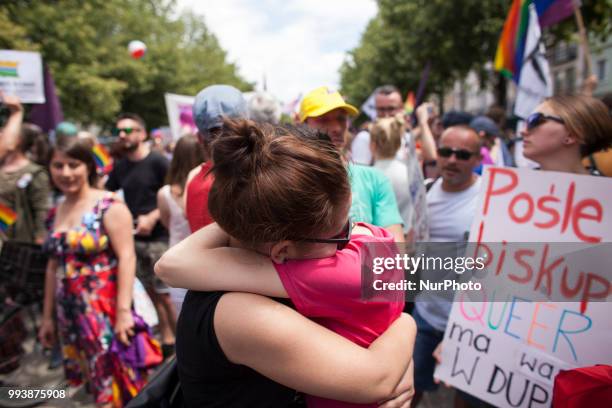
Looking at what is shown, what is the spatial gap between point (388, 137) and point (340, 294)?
206cm

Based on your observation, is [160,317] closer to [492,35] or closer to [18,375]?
[18,375]

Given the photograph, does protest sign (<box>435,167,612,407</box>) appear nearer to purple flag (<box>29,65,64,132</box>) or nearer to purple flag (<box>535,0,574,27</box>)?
purple flag (<box>535,0,574,27</box>)

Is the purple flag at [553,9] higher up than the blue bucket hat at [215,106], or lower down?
higher up

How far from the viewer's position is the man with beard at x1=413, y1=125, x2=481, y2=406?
89.2 inches

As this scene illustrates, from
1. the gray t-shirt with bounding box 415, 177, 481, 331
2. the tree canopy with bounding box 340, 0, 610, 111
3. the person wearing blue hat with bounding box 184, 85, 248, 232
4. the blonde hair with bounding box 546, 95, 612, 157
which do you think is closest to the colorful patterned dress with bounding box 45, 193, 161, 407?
the person wearing blue hat with bounding box 184, 85, 248, 232

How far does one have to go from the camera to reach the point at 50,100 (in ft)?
15.1

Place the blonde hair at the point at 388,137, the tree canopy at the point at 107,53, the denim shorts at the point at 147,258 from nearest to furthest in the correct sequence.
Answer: the blonde hair at the point at 388,137
the denim shorts at the point at 147,258
the tree canopy at the point at 107,53

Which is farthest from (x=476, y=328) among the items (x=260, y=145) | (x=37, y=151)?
(x=37, y=151)

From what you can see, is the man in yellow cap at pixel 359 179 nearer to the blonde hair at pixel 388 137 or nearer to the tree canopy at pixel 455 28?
the blonde hair at pixel 388 137

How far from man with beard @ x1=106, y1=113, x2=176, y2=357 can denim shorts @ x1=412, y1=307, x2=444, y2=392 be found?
2251 millimetres

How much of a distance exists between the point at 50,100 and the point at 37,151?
0.69 meters

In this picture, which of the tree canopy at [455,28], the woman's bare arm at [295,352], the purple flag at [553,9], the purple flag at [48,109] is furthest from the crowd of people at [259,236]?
the tree canopy at [455,28]

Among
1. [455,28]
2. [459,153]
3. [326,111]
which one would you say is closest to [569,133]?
[459,153]

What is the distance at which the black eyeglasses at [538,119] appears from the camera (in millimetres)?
1908
